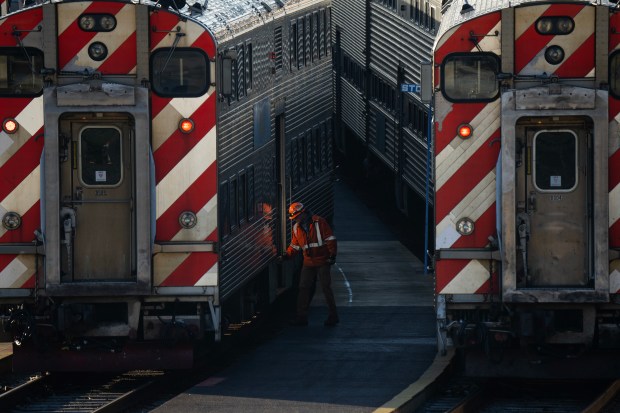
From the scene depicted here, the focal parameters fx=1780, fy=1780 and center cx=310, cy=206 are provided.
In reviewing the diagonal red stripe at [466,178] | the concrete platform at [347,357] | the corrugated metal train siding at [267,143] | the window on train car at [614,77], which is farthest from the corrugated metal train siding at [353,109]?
the window on train car at [614,77]

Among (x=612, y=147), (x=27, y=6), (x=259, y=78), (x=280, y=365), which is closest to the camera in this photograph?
(x=612, y=147)

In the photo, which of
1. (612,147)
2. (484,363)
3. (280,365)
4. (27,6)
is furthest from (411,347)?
(27,6)

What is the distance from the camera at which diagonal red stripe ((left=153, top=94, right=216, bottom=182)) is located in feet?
49.4

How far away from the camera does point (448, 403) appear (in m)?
15.1

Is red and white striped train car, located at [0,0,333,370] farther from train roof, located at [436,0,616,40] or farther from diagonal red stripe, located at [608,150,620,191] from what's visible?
diagonal red stripe, located at [608,150,620,191]

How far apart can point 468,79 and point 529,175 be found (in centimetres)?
92

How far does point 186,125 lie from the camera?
49.4 ft

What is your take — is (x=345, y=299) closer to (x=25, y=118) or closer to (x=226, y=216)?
(x=226, y=216)

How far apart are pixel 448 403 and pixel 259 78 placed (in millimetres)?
4542

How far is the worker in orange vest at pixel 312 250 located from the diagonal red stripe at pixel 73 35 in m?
4.51

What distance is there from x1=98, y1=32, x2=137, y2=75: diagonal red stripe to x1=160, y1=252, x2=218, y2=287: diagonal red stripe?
167 cm

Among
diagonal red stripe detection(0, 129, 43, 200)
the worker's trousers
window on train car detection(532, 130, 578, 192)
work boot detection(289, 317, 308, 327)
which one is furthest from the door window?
work boot detection(289, 317, 308, 327)

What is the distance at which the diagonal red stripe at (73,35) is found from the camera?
14.8 meters

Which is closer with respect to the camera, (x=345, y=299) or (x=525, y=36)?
(x=525, y=36)
